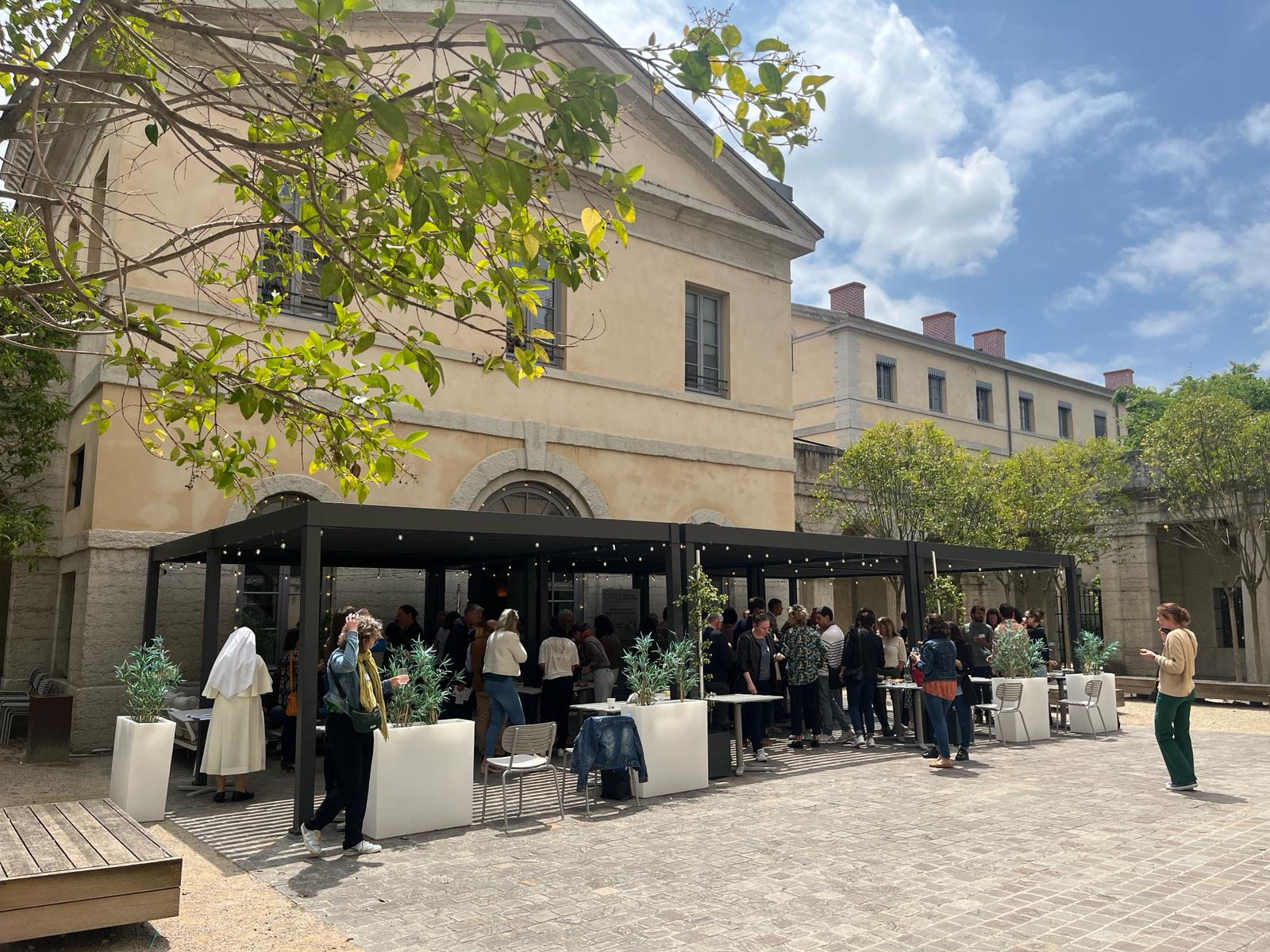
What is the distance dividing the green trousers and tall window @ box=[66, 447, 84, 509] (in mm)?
13362

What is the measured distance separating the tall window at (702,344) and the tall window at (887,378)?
14054 millimetres

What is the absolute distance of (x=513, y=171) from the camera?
394 cm

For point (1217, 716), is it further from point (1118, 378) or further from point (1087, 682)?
point (1118, 378)

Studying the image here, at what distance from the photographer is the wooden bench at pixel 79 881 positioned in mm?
4750

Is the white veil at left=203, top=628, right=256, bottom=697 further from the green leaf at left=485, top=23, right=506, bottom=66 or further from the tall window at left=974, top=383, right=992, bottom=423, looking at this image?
the tall window at left=974, top=383, right=992, bottom=423

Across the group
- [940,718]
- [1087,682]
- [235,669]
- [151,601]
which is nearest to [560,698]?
[235,669]

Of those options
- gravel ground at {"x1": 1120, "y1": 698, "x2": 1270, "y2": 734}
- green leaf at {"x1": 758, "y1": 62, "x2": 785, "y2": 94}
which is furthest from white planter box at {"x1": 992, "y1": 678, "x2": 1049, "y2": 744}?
green leaf at {"x1": 758, "y1": 62, "x2": 785, "y2": 94}

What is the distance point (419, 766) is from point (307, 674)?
45.5 inches

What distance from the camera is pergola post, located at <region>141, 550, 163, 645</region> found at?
38.6 feet

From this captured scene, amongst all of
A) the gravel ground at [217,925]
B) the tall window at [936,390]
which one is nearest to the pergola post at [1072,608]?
the gravel ground at [217,925]

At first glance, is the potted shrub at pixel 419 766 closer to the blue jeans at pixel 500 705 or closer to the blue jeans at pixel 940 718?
the blue jeans at pixel 500 705

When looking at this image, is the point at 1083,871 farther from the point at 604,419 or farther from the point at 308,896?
the point at 604,419

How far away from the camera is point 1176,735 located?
9.20 metres

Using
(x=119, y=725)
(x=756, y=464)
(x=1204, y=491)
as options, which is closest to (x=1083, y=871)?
(x=119, y=725)
